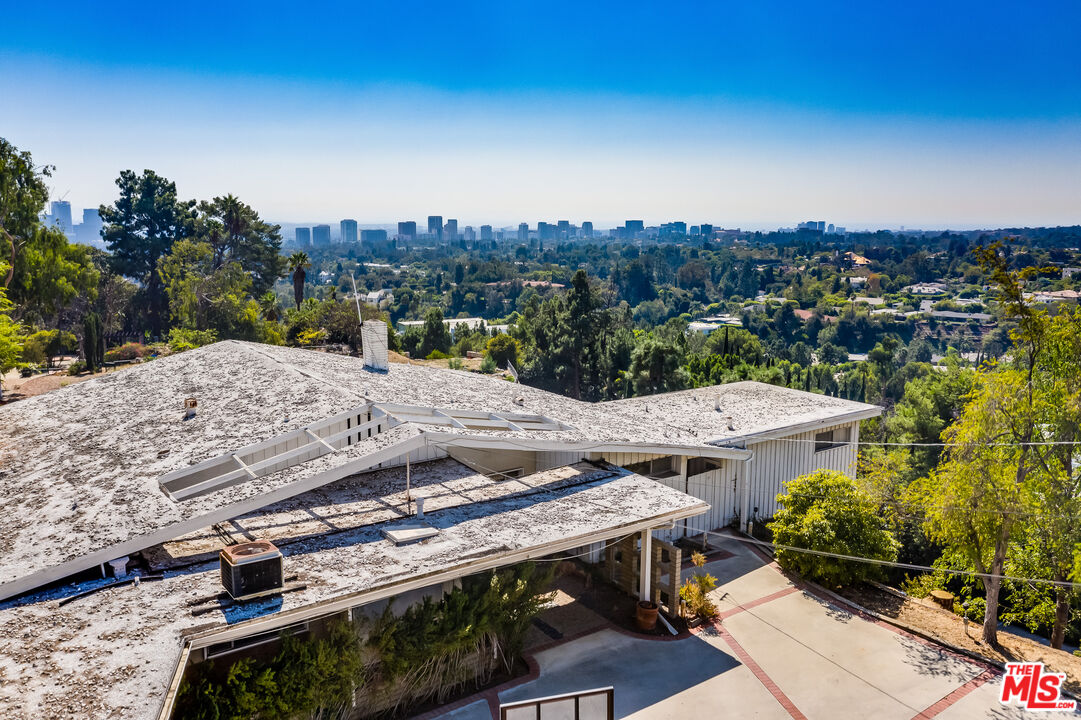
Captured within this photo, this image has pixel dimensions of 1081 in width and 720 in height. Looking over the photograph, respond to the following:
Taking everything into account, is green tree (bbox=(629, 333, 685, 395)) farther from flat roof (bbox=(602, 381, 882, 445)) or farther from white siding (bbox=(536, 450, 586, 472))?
white siding (bbox=(536, 450, 586, 472))

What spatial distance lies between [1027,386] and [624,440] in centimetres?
749

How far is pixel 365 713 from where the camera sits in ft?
35.2

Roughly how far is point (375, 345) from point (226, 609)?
9905mm

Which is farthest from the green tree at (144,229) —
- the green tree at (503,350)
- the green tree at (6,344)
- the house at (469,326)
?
the green tree at (6,344)

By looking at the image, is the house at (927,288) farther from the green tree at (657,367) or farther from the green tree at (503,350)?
the green tree at (657,367)

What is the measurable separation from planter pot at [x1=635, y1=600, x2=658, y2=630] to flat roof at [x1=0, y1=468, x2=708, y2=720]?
1.92 m

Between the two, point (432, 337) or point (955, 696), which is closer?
point (955, 696)

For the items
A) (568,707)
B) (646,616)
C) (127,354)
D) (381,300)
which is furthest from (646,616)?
(381,300)

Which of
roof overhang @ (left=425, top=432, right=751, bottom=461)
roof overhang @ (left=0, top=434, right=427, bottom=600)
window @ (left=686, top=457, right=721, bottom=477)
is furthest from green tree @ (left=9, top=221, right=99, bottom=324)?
window @ (left=686, top=457, right=721, bottom=477)

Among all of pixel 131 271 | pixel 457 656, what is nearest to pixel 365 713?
pixel 457 656

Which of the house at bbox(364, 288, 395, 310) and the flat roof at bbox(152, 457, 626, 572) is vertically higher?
→ the flat roof at bbox(152, 457, 626, 572)

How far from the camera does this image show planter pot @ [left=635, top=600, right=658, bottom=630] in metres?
13.7

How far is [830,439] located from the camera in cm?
2162

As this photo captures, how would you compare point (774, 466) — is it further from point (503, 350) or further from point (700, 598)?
point (503, 350)
